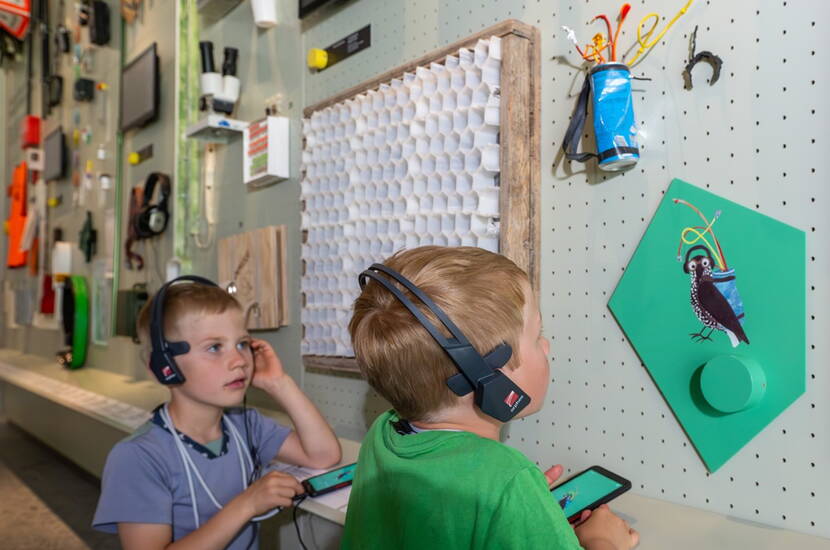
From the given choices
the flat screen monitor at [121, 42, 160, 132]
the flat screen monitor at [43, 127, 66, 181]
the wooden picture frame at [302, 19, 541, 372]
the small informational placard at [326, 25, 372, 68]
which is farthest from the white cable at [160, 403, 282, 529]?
the flat screen monitor at [43, 127, 66, 181]

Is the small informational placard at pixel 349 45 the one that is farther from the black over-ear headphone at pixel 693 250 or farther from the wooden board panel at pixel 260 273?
the black over-ear headphone at pixel 693 250

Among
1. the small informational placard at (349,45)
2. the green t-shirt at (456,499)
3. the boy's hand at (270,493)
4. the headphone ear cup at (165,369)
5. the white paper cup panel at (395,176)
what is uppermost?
the small informational placard at (349,45)

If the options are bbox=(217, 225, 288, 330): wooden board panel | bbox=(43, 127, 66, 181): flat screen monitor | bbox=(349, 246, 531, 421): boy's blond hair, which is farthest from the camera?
bbox=(43, 127, 66, 181): flat screen monitor

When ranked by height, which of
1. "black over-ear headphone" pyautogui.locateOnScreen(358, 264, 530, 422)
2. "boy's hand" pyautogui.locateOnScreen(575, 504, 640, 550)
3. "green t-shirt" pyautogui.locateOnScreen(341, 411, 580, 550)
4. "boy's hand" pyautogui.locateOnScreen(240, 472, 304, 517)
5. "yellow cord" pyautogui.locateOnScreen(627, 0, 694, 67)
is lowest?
"boy's hand" pyautogui.locateOnScreen(240, 472, 304, 517)

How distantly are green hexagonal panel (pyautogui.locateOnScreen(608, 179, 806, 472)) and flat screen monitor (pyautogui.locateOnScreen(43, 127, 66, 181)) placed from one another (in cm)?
359

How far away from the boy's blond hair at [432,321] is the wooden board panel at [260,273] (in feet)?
3.44

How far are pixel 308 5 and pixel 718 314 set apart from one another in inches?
50.7

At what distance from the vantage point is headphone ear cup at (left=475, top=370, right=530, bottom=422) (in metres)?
0.65

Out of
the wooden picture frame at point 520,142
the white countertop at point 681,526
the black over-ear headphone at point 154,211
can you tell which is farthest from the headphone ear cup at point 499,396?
the black over-ear headphone at point 154,211

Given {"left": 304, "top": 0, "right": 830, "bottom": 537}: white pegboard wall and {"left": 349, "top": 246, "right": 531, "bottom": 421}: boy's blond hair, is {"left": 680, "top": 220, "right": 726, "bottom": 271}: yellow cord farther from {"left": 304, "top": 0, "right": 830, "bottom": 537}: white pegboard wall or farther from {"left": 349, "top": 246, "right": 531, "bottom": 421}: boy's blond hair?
{"left": 349, "top": 246, "right": 531, "bottom": 421}: boy's blond hair

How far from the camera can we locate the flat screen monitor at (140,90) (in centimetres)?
248

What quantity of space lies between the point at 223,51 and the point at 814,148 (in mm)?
1794

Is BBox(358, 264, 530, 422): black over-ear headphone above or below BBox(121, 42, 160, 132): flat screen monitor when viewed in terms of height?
below

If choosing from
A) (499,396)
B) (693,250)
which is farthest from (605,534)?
(693,250)
